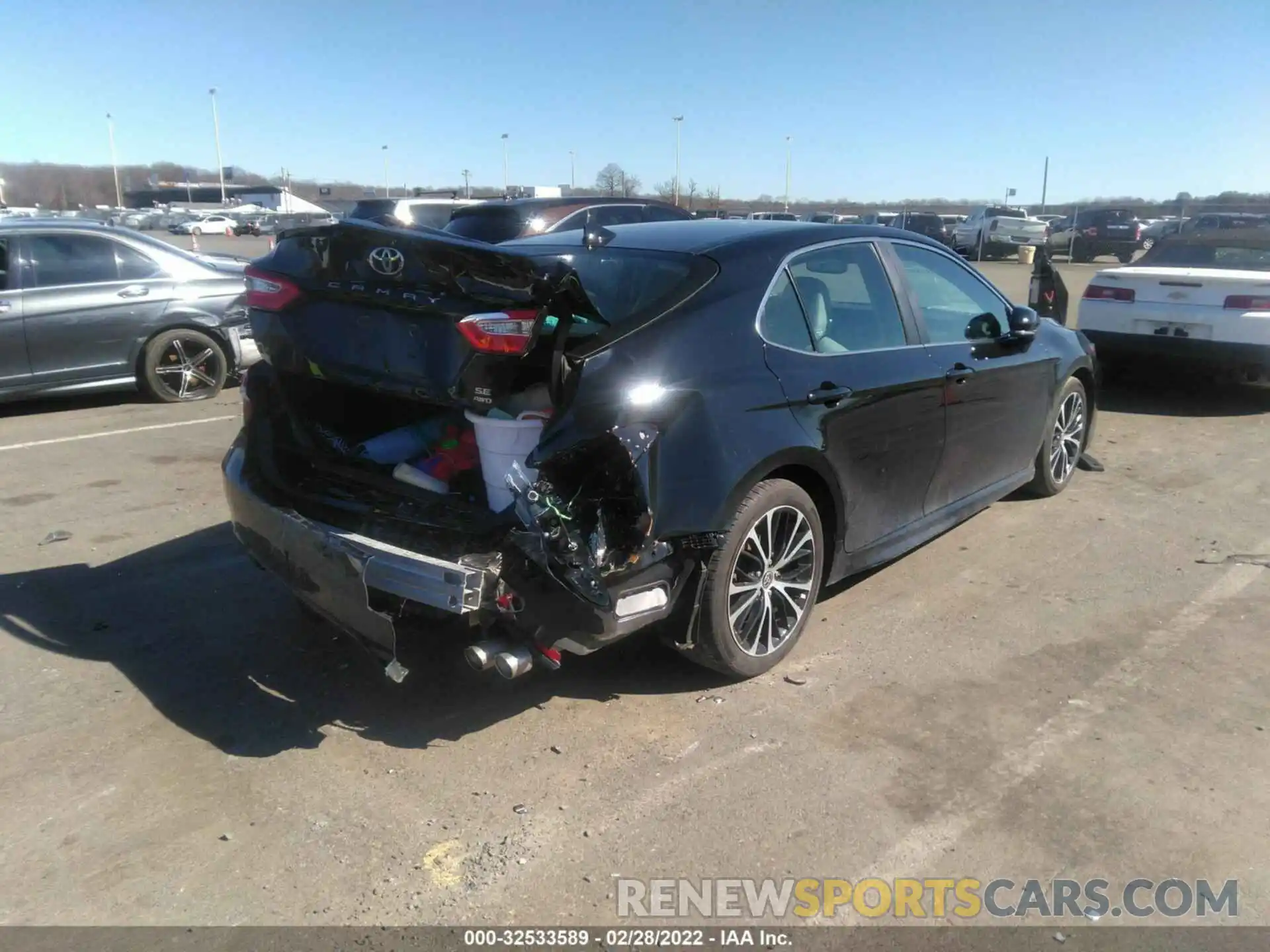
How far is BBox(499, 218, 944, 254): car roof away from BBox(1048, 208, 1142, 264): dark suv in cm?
3288

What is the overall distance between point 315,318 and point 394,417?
536mm

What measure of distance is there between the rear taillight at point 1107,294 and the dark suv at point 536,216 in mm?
4276

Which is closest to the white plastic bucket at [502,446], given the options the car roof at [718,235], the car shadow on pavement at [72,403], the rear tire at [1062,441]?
the car roof at [718,235]

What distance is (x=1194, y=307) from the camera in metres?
8.55

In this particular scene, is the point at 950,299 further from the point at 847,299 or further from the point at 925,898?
the point at 925,898

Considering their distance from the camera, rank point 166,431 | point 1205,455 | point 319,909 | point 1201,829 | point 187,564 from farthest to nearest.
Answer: point 166,431, point 1205,455, point 187,564, point 1201,829, point 319,909

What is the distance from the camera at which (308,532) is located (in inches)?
133

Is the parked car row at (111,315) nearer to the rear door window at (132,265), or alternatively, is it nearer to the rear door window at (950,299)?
the rear door window at (132,265)

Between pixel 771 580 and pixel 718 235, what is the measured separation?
147 cm

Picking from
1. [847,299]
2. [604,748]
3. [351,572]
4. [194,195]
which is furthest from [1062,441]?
[194,195]

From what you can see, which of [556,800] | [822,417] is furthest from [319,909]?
[822,417]

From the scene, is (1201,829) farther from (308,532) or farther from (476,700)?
(308,532)

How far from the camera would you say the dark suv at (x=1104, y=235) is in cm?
3338

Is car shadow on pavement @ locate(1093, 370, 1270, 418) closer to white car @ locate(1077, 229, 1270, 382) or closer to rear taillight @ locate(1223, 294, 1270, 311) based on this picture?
white car @ locate(1077, 229, 1270, 382)
